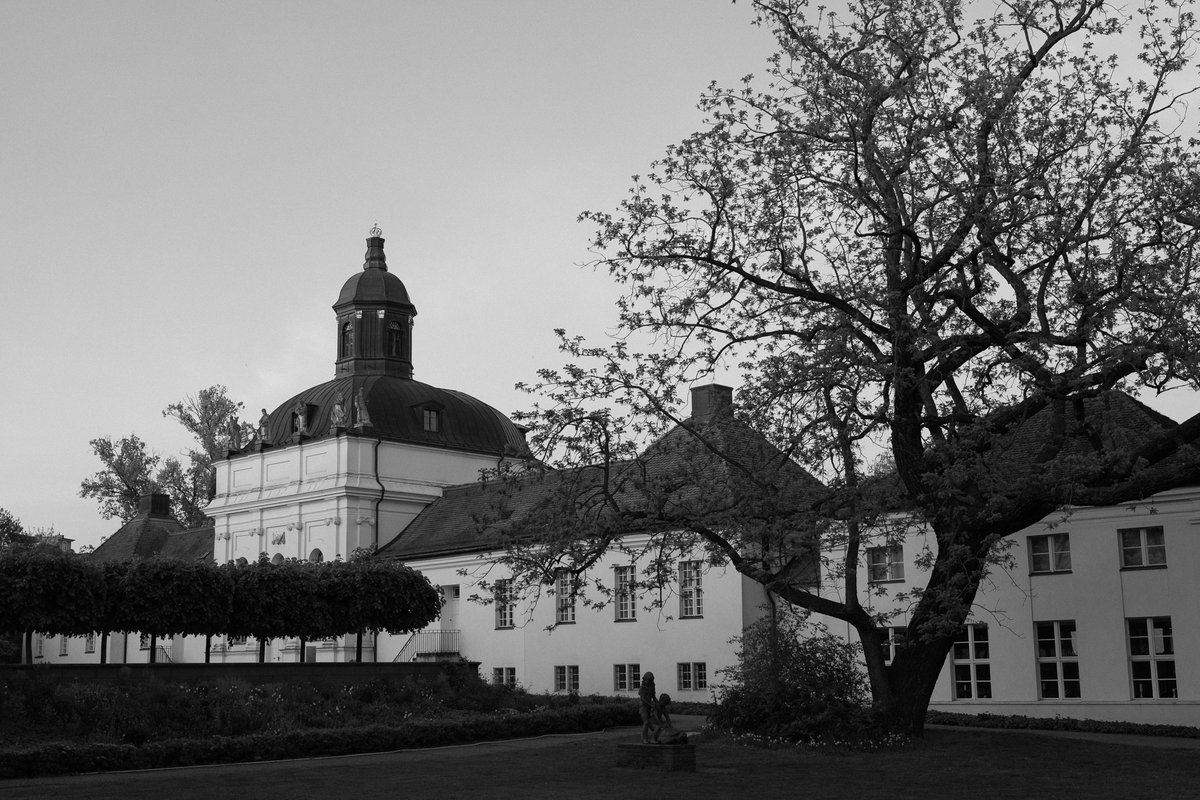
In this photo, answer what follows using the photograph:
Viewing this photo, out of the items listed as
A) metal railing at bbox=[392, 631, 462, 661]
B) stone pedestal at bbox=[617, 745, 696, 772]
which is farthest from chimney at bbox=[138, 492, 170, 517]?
stone pedestal at bbox=[617, 745, 696, 772]

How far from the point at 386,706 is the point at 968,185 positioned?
17.0 m

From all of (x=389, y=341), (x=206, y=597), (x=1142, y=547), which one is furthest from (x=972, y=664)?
(x=389, y=341)

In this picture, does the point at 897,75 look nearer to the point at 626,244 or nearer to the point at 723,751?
the point at 626,244

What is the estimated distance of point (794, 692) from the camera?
25.1 meters

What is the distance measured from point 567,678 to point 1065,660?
16.7 meters

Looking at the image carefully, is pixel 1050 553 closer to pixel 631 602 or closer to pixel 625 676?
pixel 631 602

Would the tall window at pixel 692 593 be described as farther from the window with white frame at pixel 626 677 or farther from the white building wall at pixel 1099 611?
the white building wall at pixel 1099 611

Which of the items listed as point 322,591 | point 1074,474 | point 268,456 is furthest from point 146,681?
point 268,456

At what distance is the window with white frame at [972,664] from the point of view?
3347 cm

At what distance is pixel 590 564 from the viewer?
75.2 ft

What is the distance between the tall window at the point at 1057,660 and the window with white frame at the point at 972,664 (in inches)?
54.5

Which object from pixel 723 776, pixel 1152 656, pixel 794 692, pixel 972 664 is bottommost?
pixel 723 776

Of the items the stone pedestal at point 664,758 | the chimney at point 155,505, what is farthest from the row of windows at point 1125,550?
the chimney at point 155,505

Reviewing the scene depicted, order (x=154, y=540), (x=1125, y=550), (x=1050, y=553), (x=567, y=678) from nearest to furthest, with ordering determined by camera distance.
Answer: (x=1125, y=550)
(x=1050, y=553)
(x=567, y=678)
(x=154, y=540)
